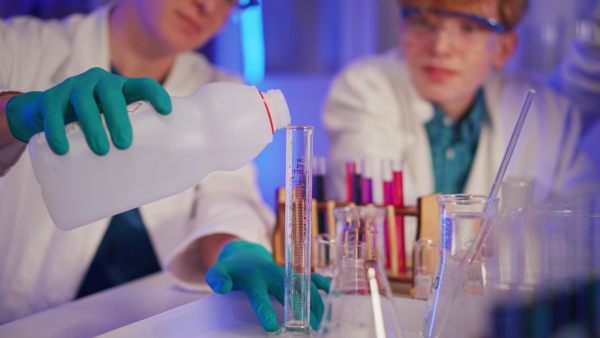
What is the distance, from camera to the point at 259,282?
2.96ft

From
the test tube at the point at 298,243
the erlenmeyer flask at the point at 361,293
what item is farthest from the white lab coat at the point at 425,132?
the erlenmeyer flask at the point at 361,293

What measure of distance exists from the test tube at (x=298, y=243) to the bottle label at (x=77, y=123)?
21 cm

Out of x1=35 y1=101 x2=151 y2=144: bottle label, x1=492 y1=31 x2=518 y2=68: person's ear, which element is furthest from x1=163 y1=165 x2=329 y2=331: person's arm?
x1=492 y1=31 x2=518 y2=68: person's ear

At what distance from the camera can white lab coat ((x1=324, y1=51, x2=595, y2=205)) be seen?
1.98 m

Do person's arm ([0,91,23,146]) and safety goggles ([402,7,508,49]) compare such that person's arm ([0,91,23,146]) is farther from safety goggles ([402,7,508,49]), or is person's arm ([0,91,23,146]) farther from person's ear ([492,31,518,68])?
person's ear ([492,31,518,68])

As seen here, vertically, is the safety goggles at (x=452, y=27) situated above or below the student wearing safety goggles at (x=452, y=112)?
above

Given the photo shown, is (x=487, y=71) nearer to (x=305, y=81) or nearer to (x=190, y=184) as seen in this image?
(x=305, y=81)

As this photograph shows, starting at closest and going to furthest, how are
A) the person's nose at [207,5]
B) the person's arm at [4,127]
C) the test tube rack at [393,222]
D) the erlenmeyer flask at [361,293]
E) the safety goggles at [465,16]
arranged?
the erlenmeyer flask at [361,293] → the person's arm at [4,127] → the test tube rack at [393,222] → the person's nose at [207,5] → the safety goggles at [465,16]

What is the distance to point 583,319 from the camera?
21.7 inches

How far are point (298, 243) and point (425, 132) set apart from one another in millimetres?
1379

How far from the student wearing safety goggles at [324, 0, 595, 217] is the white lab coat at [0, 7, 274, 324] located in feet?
2.10

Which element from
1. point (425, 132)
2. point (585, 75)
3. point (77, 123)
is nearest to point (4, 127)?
point (77, 123)

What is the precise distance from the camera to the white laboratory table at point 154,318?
808 mm

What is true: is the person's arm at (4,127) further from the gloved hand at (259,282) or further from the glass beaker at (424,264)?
the glass beaker at (424,264)
